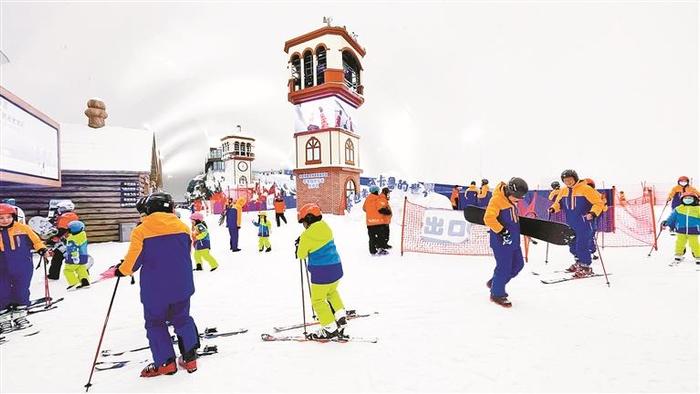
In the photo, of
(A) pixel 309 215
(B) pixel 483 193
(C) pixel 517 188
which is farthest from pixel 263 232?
(B) pixel 483 193

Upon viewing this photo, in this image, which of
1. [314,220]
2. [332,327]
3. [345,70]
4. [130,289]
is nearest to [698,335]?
[332,327]

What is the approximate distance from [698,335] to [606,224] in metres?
7.41

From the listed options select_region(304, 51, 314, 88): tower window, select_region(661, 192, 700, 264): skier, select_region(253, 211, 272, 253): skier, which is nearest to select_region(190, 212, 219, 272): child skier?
select_region(253, 211, 272, 253): skier

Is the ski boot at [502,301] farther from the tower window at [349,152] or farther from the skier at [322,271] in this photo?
the tower window at [349,152]

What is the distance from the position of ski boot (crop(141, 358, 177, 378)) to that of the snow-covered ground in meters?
0.08

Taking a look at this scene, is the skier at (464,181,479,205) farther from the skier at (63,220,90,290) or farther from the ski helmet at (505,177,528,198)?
the skier at (63,220,90,290)

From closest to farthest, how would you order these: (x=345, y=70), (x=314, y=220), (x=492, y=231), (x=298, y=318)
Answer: (x=314, y=220) < (x=298, y=318) < (x=492, y=231) < (x=345, y=70)

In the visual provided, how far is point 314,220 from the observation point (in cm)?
332

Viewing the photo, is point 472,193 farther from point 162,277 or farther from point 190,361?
point 162,277

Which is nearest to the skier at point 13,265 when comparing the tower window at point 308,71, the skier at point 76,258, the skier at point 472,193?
the skier at point 76,258

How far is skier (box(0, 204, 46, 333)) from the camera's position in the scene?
392 centimetres

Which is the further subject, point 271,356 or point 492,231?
point 492,231

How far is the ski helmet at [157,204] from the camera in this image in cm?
269

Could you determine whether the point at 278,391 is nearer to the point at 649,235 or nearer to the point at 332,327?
the point at 332,327
